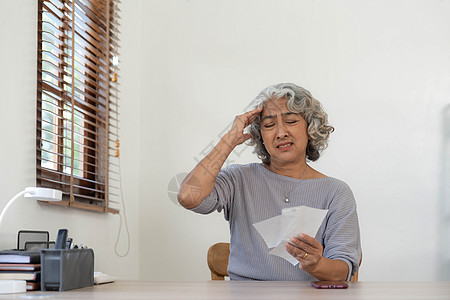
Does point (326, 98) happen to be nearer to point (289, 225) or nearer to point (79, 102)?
point (79, 102)

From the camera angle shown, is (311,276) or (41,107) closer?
(311,276)

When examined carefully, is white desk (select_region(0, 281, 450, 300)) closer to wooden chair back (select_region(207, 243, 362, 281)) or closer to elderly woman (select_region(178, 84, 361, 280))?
elderly woman (select_region(178, 84, 361, 280))

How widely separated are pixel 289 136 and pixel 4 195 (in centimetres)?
112

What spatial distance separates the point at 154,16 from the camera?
3.87 meters

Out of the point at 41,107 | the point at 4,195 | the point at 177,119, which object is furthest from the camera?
the point at 177,119

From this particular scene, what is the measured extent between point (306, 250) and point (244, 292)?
0.41 m

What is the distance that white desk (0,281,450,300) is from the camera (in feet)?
4.83

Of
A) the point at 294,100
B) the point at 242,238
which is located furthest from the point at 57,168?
the point at 294,100

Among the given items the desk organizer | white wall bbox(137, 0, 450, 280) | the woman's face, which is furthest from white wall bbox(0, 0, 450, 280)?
the desk organizer

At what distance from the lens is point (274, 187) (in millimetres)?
2381

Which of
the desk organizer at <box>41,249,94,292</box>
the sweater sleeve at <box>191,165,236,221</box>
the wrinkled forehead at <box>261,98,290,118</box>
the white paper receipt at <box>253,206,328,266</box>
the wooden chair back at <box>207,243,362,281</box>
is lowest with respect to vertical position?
the wooden chair back at <box>207,243,362,281</box>

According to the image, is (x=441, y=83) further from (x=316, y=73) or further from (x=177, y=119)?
(x=177, y=119)

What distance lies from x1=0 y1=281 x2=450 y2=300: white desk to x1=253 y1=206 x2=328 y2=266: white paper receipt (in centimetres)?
17

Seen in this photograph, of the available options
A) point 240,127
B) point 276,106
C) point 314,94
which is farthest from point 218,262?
point 314,94
